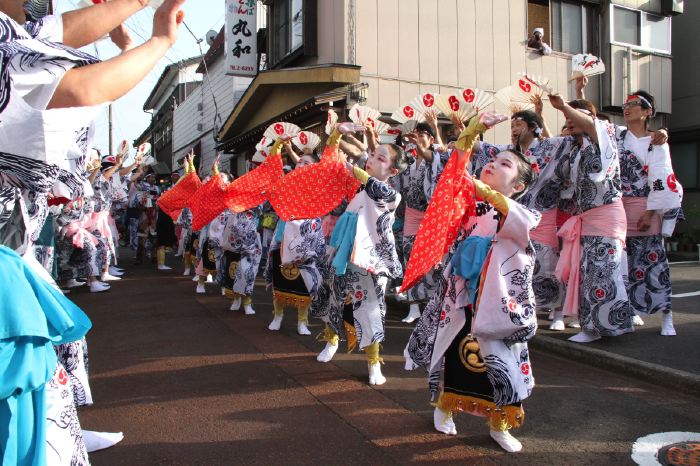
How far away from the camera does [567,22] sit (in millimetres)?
12977

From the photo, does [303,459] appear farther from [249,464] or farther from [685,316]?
[685,316]

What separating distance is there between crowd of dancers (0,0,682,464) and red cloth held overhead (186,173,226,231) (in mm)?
27

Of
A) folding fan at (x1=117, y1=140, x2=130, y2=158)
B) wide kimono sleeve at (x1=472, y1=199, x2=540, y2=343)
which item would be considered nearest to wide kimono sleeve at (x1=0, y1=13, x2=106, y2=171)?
wide kimono sleeve at (x1=472, y1=199, x2=540, y2=343)

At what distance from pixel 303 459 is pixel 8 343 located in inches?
78.8

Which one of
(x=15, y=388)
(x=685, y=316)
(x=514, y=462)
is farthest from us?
(x=685, y=316)

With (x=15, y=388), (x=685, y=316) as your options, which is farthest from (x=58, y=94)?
(x=685, y=316)

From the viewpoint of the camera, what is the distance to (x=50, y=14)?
2.20 meters

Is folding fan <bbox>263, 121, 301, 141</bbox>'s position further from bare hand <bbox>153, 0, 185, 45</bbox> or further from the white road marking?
bare hand <bbox>153, 0, 185, 45</bbox>

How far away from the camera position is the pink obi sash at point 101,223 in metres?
10.1

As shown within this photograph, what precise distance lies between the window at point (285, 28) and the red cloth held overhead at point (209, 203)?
6.38 m

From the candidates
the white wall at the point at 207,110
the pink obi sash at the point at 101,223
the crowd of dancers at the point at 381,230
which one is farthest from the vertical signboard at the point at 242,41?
the crowd of dancers at the point at 381,230

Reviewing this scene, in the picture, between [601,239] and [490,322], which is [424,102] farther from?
[490,322]

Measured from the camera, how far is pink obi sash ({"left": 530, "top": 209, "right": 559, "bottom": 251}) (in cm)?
587

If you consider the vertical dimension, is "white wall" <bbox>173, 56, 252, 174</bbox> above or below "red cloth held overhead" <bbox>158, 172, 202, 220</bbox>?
above
